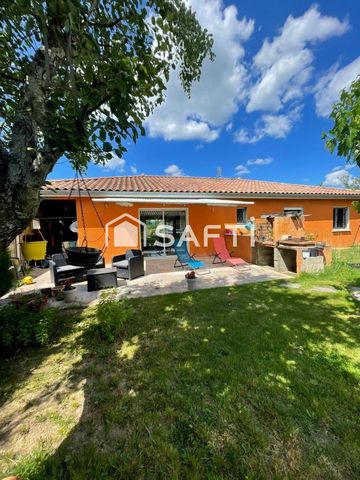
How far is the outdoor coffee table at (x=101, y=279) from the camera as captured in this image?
Result: 28.7 feet

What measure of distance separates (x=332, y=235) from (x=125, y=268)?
1848 centimetres

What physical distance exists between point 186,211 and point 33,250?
32.8 ft

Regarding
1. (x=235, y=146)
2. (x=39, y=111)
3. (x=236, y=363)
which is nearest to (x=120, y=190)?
(x=39, y=111)

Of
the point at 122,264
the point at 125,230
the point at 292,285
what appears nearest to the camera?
the point at 292,285

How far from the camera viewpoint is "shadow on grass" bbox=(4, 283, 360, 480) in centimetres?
248

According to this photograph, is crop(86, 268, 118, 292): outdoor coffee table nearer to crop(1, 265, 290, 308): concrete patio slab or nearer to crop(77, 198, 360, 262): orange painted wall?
crop(1, 265, 290, 308): concrete patio slab

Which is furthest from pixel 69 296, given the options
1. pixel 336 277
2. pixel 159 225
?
pixel 336 277

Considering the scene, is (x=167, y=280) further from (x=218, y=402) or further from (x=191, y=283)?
(x=218, y=402)

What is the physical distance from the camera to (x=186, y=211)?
52.0 feet

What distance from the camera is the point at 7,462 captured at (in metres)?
2.56

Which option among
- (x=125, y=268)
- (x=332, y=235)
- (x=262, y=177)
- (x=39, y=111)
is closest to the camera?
(x=39, y=111)

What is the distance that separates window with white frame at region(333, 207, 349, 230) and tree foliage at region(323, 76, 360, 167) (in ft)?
60.6

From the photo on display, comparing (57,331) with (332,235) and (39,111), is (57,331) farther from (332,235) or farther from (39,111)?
(332,235)

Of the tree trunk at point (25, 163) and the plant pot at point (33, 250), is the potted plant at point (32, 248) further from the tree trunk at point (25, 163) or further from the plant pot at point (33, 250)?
the tree trunk at point (25, 163)
